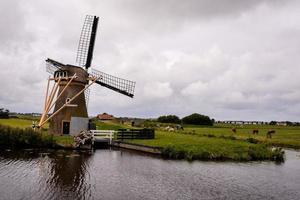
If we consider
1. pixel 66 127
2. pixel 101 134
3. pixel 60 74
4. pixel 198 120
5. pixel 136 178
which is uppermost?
pixel 60 74

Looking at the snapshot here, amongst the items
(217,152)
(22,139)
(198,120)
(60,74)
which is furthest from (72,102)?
(198,120)

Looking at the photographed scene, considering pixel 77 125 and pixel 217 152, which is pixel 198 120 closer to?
pixel 77 125

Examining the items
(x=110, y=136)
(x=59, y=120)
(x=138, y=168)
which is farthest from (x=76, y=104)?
(x=138, y=168)

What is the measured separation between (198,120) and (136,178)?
263 feet

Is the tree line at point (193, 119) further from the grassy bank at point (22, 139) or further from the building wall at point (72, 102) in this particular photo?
the grassy bank at point (22, 139)

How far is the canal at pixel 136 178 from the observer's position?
59.9 feet

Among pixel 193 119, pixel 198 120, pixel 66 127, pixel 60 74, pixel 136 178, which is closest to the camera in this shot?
pixel 136 178

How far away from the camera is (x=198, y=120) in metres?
101

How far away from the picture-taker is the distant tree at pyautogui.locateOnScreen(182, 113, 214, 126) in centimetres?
10056

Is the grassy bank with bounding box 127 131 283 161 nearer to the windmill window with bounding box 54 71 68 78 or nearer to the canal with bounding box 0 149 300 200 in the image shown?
the canal with bounding box 0 149 300 200

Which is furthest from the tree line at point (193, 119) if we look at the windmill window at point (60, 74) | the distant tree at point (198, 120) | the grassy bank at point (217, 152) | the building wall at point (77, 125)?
the grassy bank at point (217, 152)

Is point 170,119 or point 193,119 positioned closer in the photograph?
point 193,119

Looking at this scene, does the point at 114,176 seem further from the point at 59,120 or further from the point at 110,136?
the point at 59,120

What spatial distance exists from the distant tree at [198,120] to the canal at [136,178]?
68.7 m
